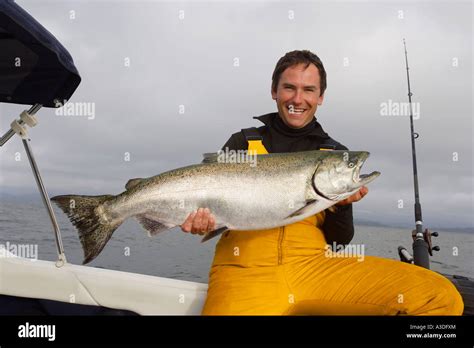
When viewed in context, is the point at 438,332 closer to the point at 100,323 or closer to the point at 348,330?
the point at 348,330

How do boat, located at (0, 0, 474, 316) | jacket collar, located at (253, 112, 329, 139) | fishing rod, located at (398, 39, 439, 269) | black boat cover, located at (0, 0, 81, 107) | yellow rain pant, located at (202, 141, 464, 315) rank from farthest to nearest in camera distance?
1. fishing rod, located at (398, 39, 439, 269)
2. jacket collar, located at (253, 112, 329, 139)
3. boat, located at (0, 0, 474, 316)
4. black boat cover, located at (0, 0, 81, 107)
5. yellow rain pant, located at (202, 141, 464, 315)

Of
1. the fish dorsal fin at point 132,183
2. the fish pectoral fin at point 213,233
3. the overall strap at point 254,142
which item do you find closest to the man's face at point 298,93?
the overall strap at point 254,142

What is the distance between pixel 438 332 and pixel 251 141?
2650 mm

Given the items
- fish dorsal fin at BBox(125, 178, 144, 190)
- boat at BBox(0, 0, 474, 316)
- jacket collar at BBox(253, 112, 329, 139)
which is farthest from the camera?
jacket collar at BBox(253, 112, 329, 139)

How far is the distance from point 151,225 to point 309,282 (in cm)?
170

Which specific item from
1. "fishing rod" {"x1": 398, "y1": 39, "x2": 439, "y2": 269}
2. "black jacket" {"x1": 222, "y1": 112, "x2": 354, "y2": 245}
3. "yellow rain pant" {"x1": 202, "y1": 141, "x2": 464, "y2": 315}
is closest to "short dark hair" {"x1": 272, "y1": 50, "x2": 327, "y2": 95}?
"black jacket" {"x1": 222, "y1": 112, "x2": 354, "y2": 245}

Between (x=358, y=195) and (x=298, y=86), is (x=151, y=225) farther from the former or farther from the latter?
(x=298, y=86)

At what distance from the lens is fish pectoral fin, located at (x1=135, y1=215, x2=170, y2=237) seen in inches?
157

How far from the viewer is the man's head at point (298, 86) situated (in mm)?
4535

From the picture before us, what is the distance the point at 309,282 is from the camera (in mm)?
3818

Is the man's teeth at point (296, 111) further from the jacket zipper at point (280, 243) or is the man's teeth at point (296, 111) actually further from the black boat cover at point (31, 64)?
the black boat cover at point (31, 64)

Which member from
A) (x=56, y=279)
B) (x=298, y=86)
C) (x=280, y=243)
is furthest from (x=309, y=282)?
(x=56, y=279)

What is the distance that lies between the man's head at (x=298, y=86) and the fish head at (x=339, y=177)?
87cm

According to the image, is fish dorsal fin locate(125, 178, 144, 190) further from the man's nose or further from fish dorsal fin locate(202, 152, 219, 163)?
the man's nose
